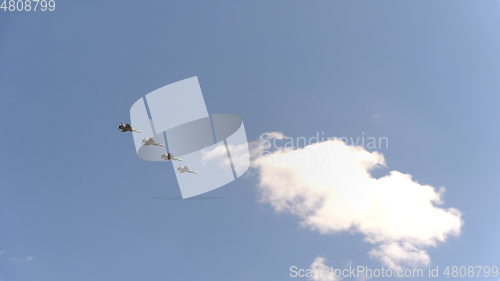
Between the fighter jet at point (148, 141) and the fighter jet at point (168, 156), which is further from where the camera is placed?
the fighter jet at point (168, 156)

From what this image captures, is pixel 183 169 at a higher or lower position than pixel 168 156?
higher

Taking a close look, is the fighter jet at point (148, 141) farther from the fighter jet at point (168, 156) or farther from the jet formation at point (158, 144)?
the fighter jet at point (168, 156)

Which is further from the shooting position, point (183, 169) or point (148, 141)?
point (183, 169)

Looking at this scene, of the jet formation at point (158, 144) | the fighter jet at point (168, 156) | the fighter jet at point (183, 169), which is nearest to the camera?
the jet formation at point (158, 144)

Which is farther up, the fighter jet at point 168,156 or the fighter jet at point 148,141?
the fighter jet at point 168,156

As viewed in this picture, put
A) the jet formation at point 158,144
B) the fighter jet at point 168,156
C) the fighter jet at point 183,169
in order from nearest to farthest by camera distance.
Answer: the jet formation at point 158,144, the fighter jet at point 168,156, the fighter jet at point 183,169

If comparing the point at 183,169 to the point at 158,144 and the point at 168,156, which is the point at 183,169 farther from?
the point at 158,144

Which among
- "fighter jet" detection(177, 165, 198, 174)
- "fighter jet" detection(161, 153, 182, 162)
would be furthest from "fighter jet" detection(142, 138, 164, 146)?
"fighter jet" detection(177, 165, 198, 174)

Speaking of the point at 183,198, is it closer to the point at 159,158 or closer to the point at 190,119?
the point at 159,158

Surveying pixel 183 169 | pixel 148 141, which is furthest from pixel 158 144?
pixel 183 169

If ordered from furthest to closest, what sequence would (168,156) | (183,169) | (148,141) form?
(183,169), (168,156), (148,141)

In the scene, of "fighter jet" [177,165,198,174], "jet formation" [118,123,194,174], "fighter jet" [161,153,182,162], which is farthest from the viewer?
"fighter jet" [177,165,198,174]

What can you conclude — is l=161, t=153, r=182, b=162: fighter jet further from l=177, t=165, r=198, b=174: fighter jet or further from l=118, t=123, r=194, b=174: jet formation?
l=177, t=165, r=198, b=174: fighter jet

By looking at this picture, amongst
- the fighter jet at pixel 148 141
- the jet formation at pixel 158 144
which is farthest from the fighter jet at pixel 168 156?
the fighter jet at pixel 148 141
